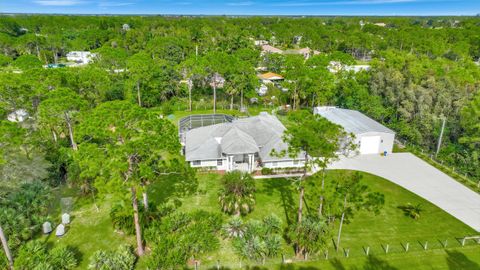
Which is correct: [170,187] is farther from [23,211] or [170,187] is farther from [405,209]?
[405,209]

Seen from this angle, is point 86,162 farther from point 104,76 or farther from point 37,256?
point 104,76

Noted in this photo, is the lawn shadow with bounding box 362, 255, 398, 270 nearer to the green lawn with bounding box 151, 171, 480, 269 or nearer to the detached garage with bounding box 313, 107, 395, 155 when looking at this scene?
the green lawn with bounding box 151, 171, 480, 269

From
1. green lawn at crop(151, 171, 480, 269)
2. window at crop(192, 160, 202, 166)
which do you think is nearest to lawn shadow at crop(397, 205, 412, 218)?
green lawn at crop(151, 171, 480, 269)

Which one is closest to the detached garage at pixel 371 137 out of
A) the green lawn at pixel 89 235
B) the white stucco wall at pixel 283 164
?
the white stucco wall at pixel 283 164

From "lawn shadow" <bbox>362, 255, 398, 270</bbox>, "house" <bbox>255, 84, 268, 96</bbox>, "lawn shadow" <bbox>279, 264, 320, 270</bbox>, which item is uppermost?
"house" <bbox>255, 84, 268, 96</bbox>

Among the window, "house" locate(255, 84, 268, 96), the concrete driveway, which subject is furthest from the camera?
"house" locate(255, 84, 268, 96)

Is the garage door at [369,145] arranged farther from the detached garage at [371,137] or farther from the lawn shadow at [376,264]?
the lawn shadow at [376,264]

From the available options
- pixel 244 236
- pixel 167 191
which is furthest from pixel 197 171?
pixel 244 236
